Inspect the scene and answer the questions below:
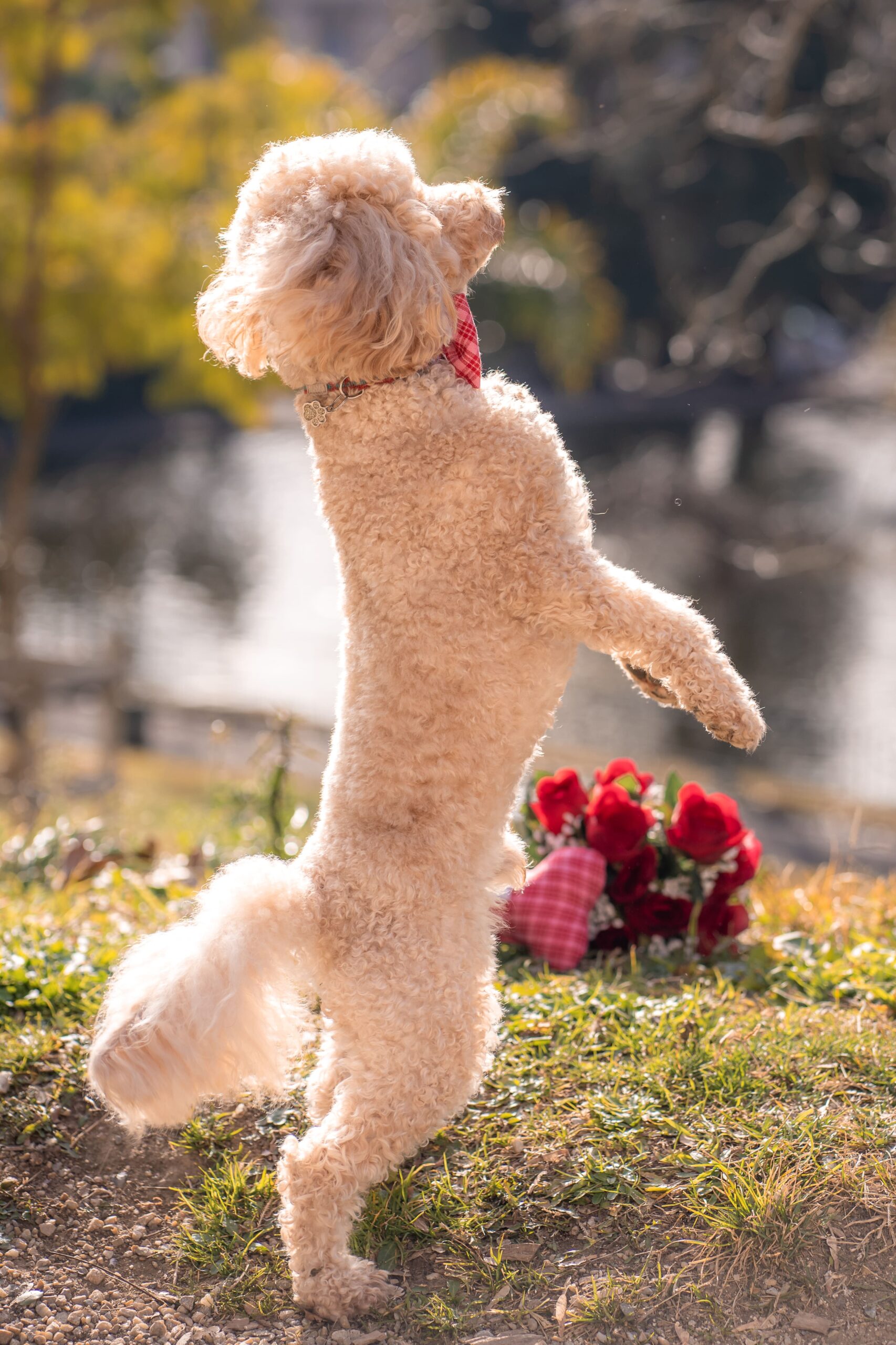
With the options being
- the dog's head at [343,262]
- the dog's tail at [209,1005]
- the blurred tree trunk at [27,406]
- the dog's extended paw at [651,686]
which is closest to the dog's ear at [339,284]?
the dog's head at [343,262]

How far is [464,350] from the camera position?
2074 mm

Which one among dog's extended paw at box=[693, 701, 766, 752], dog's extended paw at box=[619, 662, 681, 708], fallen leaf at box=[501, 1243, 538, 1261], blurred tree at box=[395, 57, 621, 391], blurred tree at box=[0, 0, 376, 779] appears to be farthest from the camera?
blurred tree at box=[395, 57, 621, 391]

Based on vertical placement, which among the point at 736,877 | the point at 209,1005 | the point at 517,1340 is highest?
the point at 736,877

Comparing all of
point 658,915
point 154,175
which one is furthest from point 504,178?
point 658,915

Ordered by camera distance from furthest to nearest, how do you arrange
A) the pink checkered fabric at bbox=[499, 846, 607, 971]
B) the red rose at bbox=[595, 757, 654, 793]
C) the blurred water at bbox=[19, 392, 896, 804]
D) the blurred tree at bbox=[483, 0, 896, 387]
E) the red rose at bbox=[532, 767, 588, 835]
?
the blurred water at bbox=[19, 392, 896, 804], the blurred tree at bbox=[483, 0, 896, 387], the red rose at bbox=[595, 757, 654, 793], the red rose at bbox=[532, 767, 588, 835], the pink checkered fabric at bbox=[499, 846, 607, 971]

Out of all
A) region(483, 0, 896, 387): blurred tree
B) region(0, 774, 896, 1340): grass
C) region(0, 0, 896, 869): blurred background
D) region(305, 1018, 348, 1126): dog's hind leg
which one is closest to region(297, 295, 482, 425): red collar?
region(0, 0, 896, 869): blurred background

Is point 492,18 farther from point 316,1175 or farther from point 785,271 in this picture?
point 316,1175

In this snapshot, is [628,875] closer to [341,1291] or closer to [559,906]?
[559,906]

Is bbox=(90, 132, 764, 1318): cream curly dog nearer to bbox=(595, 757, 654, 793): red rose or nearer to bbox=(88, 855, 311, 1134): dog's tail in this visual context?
bbox=(88, 855, 311, 1134): dog's tail

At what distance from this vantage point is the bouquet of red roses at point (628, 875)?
128 inches

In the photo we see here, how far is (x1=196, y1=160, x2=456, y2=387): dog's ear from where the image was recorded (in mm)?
1825

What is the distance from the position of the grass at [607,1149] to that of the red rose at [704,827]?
0.32 metres

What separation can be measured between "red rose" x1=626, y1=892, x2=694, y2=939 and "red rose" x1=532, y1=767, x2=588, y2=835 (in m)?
0.32

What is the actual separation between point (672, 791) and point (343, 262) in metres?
2.20
